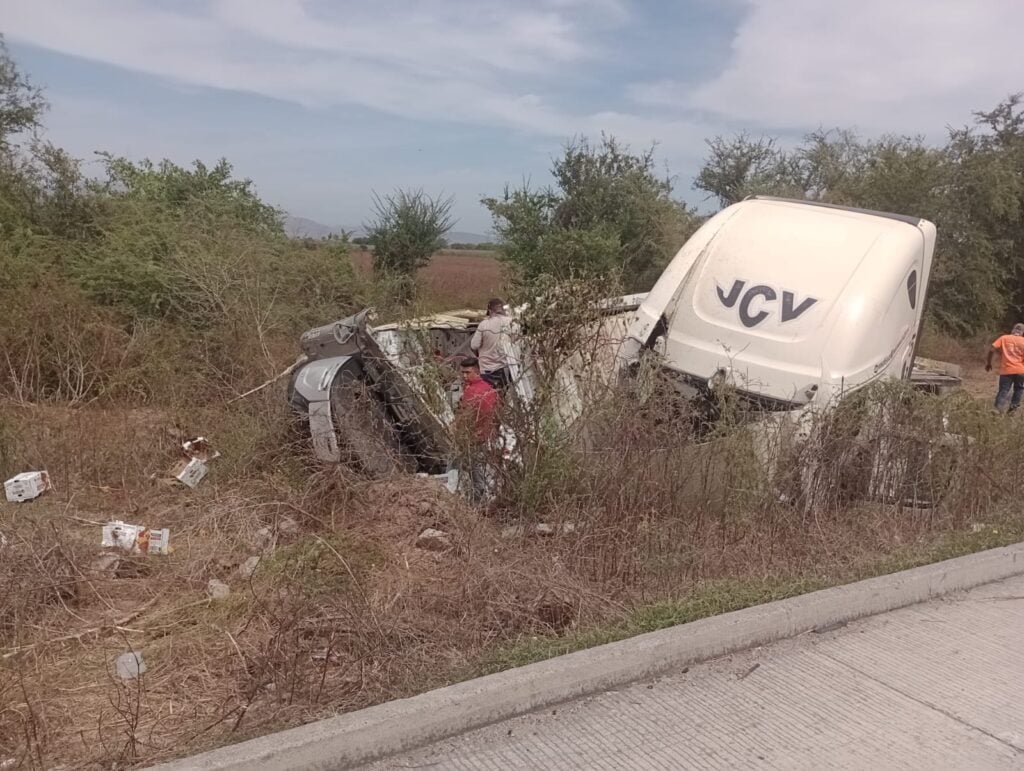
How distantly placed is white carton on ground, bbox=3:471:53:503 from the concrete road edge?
152 inches

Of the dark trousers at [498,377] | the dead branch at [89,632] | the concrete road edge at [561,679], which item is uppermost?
the dark trousers at [498,377]

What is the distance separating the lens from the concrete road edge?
2.96 m

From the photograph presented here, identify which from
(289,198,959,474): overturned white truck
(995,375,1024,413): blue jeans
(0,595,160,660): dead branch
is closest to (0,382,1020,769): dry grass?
(0,595,160,660): dead branch

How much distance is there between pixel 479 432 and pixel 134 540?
2.17 m

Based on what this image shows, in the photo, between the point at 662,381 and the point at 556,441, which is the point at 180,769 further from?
the point at 662,381

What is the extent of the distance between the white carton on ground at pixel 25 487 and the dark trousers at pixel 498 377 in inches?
131

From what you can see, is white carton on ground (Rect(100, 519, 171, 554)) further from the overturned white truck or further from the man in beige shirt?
the man in beige shirt

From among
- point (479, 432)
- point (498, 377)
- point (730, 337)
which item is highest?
point (730, 337)

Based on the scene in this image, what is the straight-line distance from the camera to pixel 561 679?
139 inches

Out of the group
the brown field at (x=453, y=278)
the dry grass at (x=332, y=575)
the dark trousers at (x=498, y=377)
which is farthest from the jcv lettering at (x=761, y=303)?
the brown field at (x=453, y=278)

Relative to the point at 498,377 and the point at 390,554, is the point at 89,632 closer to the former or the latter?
the point at 390,554

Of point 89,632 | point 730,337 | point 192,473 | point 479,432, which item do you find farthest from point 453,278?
point 89,632

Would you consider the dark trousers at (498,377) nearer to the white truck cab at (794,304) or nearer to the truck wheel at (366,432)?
the truck wheel at (366,432)

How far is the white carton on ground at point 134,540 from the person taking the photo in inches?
199
